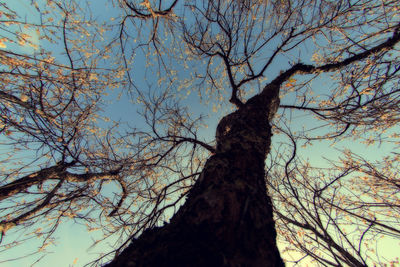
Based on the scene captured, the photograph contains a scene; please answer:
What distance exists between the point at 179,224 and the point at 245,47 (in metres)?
3.74

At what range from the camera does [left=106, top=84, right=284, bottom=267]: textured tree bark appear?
2.43 feet

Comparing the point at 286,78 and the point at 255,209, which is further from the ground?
the point at 286,78

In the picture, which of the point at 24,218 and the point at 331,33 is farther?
the point at 331,33

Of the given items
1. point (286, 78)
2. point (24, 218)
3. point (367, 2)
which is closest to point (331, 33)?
point (367, 2)

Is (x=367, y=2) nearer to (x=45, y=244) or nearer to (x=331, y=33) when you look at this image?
(x=331, y=33)

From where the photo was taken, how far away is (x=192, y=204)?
104cm

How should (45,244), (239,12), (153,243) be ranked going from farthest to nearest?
(45,244)
(239,12)
(153,243)

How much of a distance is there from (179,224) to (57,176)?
381 cm

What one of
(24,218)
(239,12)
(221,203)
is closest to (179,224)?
(221,203)

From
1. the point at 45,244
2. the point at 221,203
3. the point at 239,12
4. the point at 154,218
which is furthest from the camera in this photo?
the point at 45,244

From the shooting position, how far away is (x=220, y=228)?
34.1 inches

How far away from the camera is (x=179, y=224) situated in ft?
3.01

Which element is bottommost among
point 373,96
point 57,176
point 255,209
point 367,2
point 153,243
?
point 255,209

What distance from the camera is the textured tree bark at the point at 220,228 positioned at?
739 millimetres
